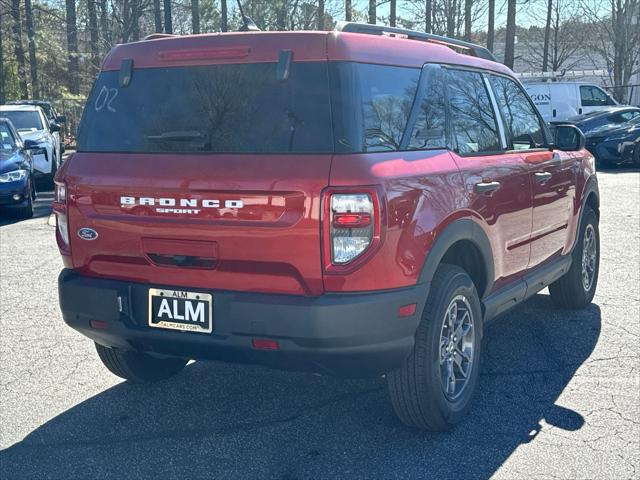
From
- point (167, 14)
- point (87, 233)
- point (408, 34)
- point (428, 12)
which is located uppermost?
point (428, 12)

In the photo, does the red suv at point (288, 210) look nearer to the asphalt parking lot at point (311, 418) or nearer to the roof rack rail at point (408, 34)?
the roof rack rail at point (408, 34)

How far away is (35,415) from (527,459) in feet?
8.41

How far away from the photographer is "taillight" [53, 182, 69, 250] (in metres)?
3.86

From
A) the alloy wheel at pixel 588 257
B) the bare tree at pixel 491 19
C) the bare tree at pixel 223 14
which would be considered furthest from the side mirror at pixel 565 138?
the bare tree at pixel 491 19

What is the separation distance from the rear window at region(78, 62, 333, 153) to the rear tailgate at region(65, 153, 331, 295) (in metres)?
0.08

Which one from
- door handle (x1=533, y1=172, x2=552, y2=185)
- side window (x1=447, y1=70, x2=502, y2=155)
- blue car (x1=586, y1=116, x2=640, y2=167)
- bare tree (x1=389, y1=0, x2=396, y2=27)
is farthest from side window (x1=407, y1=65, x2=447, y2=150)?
bare tree (x1=389, y1=0, x2=396, y2=27)

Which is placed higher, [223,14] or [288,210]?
[223,14]

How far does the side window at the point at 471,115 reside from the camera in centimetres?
416

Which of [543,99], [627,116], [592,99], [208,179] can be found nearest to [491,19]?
[543,99]

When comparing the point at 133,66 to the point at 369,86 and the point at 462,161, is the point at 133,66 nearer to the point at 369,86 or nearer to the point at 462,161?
the point at 369,86

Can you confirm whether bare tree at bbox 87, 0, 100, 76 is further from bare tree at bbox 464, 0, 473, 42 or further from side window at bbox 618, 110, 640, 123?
side window at bbox 618, 110, 640, 123

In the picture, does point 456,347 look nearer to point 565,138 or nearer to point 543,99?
point 565,138

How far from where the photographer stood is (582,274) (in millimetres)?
6035

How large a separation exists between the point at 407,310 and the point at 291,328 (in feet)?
1.74
